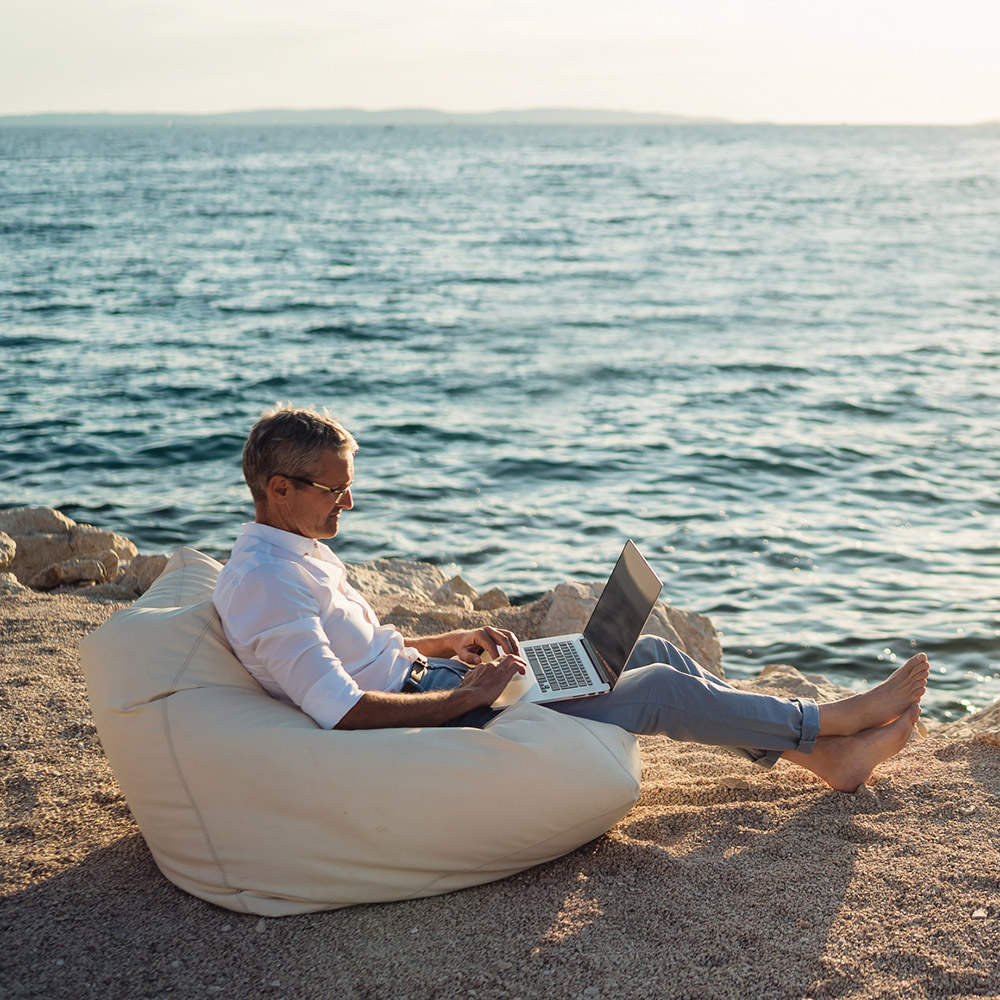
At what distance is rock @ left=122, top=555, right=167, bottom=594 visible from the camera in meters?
6.09

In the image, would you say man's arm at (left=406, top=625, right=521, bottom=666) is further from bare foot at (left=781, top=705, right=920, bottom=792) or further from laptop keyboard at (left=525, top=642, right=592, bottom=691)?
bare foot at (left=781, top=705, right=920, bottom=792)

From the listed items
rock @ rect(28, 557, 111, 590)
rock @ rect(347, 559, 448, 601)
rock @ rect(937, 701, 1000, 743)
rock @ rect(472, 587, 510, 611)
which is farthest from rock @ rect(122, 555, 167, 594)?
rock @ rect(937, 701, 1000, 743)

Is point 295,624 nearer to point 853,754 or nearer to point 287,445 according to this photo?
point 287,445

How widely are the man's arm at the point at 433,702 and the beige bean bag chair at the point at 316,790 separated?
86 millimetres

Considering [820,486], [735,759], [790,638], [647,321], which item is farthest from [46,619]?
[647,321]

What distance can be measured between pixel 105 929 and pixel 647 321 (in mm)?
14836

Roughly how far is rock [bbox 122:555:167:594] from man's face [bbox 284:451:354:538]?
10.5 ft

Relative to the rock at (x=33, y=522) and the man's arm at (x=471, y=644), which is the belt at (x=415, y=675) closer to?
the man's arm at (x=471, y=644)

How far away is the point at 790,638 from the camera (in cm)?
653

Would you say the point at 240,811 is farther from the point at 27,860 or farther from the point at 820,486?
the point at 820,486

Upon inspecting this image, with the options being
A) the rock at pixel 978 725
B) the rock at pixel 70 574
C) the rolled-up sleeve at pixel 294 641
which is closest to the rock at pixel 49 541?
the rock at pixel 70 574

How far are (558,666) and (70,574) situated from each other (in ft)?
13.0

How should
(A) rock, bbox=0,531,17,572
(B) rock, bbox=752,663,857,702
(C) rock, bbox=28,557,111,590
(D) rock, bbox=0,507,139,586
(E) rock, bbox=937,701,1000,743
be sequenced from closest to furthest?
(E) rock, bbox=937,701,1000,743
(B) rock, bbox=752,663,857,702
(C) rock, bbox=28,557,111,590
(A) rock, bbox=0,531,17,572
(D) rock, bbox=0,507,139,586

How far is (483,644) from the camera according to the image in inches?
147
